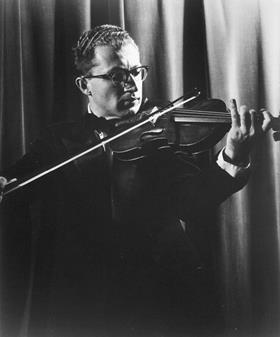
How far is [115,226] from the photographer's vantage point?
1.60 m

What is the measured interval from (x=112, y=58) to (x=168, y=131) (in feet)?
1.07

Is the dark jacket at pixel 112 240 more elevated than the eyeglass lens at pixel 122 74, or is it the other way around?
the eyeglass lens at pixel 122 74

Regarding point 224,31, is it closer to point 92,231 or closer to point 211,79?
point 211,79

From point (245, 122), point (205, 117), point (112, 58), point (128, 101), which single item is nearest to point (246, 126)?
point (245, 122)

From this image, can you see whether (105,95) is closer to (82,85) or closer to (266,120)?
(82,85)

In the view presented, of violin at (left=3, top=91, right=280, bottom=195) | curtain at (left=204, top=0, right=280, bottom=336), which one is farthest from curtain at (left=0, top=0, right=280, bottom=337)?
violin at (left=3, top=91, right=280, bottom=195)

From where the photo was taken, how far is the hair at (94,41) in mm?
1630

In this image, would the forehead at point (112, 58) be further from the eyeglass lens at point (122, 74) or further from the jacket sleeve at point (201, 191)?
the jacket sleeve at point (201, 191)

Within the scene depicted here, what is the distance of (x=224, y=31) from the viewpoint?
5.77ft

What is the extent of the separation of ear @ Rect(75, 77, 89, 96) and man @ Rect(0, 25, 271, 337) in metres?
0.05

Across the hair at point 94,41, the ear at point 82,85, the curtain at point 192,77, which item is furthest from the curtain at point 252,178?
the ear at point 82,85

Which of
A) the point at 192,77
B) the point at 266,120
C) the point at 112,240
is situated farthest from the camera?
the point at 192,77

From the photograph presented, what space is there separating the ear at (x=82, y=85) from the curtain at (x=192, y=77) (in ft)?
0.07

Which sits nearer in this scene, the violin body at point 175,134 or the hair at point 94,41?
the violin body at point 175,134
